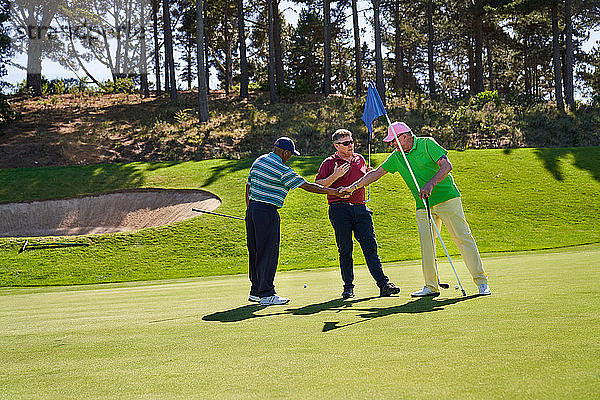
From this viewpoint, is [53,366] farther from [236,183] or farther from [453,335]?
[236,183]

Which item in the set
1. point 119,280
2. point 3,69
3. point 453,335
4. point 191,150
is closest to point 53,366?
point 453,335

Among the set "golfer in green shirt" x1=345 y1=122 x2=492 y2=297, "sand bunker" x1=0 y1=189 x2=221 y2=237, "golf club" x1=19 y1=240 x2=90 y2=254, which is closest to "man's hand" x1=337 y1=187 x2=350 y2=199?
"golfer in green shirt" x1=345 y1=122 x2=492 y2=297

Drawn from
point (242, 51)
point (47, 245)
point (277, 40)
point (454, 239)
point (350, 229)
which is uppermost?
point (277, 40)

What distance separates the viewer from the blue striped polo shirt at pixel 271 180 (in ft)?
25.9

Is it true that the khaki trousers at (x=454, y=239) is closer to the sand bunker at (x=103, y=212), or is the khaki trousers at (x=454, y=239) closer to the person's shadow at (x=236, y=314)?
the person's shadow at (x=236, y=314)

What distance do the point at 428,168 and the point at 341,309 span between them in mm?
2163

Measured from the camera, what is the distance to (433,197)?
24.6 ft

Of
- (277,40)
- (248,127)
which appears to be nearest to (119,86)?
(277,40)

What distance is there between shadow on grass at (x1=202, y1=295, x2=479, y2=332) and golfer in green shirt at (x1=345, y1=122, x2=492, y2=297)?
1.58 feet

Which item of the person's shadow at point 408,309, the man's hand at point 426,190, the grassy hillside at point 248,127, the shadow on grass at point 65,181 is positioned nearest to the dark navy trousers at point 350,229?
the man's hand at point 426,190

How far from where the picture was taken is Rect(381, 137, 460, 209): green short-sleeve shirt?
24.4 ft

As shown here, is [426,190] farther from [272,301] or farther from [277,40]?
[277,40]

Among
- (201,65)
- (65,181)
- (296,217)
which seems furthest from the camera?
(201,65)

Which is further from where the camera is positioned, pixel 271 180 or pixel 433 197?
pixel 271 180
